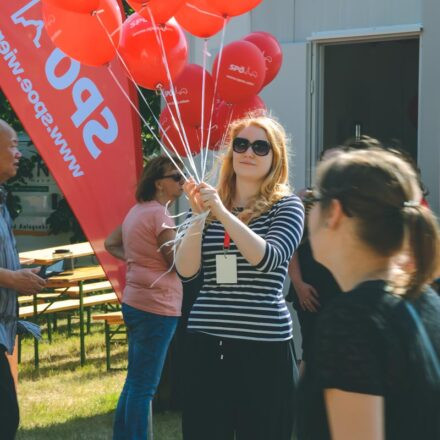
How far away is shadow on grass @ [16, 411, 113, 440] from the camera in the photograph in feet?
19.4

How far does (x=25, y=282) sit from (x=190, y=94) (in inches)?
64.9

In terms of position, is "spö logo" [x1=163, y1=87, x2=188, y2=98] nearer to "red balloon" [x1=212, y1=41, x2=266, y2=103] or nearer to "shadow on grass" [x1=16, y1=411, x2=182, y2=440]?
"red balloon" [x1=212, y1=41, x2=266, y2=103]

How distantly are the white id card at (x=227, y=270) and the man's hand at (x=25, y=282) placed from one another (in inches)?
37.7

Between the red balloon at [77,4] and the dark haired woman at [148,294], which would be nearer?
the red balloon at [77,4]

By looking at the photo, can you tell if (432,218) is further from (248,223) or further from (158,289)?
(158,289)

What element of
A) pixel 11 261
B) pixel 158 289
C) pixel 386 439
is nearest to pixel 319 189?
pixel 386 439

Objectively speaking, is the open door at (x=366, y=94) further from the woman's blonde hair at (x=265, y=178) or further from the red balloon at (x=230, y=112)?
the woman's blonde hair at (x=265, y=178)

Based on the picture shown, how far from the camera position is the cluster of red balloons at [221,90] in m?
5.04

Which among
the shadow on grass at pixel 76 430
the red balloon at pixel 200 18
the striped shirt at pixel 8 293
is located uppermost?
the red balloon at pixel 200 18

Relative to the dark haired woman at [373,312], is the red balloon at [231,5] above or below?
above

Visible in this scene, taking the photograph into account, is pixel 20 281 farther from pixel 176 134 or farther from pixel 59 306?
pixel 59 306

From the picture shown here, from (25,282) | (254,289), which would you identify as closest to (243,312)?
(254,289)

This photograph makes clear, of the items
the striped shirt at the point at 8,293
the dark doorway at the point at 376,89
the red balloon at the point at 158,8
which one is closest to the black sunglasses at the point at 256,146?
the red balloon at the point at 158,8

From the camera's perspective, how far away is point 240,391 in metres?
3.46
